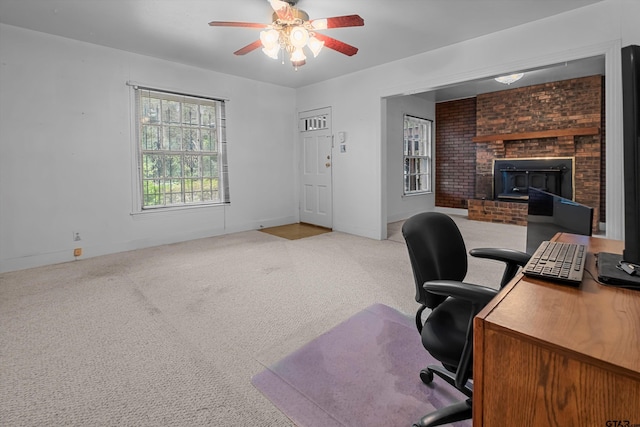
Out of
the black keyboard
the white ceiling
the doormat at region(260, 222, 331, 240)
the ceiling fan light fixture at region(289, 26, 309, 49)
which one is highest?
the white ceiling

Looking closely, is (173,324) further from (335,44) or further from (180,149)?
(180,149)

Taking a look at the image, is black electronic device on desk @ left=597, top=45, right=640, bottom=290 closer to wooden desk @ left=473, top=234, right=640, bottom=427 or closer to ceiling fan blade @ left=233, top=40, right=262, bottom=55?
wooden desk @ left=473, top=234, right=640, bottom=427

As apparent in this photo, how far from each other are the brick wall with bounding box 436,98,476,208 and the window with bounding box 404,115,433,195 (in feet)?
1.17

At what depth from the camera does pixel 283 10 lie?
2742mm

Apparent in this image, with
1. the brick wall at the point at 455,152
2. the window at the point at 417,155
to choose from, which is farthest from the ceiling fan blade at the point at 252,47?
the brick wall at the point at 455,152

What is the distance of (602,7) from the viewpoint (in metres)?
3.12

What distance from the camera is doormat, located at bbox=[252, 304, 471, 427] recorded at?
5.08 feet

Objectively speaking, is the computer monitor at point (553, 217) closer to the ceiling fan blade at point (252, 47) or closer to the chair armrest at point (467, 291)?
the chair armrest at point (467, 291)

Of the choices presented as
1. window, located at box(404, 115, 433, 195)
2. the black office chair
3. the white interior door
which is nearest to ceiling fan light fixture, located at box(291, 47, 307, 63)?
the black office chair

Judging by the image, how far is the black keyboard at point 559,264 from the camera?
1085 mm

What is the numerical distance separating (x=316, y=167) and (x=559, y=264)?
524 centimetres

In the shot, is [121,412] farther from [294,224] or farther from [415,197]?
[415,197]

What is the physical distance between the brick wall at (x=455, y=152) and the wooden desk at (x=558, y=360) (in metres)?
7.11

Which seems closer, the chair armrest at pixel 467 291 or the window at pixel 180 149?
the chair armrest at pixel 467 291
